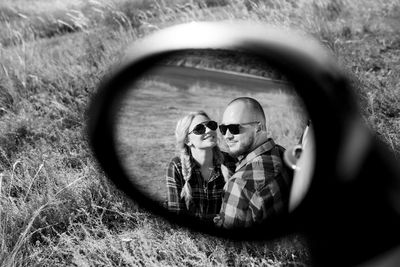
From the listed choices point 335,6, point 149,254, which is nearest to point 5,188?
point 149,254

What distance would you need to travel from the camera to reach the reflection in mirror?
4.17 feet

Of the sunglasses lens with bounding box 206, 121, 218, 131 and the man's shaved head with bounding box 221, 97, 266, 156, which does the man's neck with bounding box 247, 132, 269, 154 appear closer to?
the man's shaved head with bounding box 221, 97, 266, 156

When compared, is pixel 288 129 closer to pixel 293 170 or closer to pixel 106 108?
pixel 293 170

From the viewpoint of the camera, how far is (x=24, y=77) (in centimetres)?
545

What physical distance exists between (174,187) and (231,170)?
0.80 ft

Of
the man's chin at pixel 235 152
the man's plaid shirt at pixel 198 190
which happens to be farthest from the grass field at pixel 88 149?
the man's chin at pixel 235 152

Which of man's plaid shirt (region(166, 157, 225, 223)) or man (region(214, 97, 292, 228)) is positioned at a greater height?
man (region(214, 97, 292, 228))

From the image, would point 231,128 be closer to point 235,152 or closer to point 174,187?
point 235,152

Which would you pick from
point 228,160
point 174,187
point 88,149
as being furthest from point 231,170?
point 88,149

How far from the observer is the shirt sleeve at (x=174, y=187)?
1496 millimetres

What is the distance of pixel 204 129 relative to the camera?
139 cm

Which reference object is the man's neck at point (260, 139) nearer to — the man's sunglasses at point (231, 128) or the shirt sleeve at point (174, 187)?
the man's sunglasses at point (231, 128)

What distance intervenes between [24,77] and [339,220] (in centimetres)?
481

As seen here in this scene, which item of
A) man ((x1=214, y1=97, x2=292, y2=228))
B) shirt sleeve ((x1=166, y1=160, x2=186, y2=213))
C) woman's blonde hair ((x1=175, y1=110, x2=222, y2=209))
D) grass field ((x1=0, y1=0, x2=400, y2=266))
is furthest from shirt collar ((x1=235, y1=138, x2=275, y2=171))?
grass field ((x1=0, y1=0, x2=400, y2=266))
